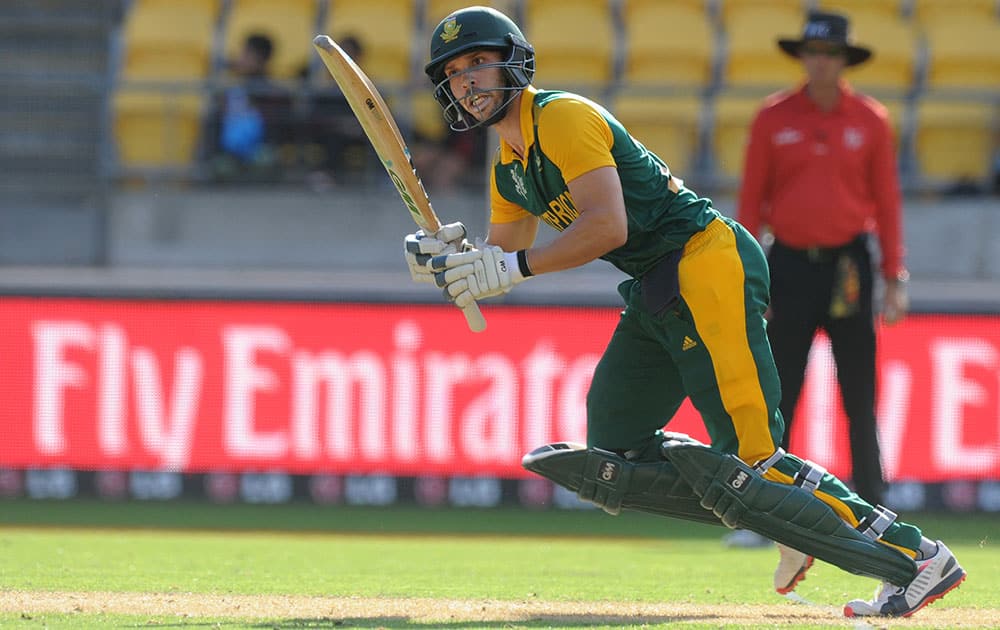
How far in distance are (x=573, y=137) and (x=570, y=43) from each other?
23.8 feet

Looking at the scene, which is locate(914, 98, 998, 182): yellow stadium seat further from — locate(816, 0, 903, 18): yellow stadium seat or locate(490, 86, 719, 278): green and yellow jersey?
locate(490, 86, 719, 278): green and yellow jersey

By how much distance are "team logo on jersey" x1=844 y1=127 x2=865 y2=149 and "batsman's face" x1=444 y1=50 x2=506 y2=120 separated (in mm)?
2738

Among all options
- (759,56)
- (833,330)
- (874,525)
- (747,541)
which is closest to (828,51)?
(833,330)

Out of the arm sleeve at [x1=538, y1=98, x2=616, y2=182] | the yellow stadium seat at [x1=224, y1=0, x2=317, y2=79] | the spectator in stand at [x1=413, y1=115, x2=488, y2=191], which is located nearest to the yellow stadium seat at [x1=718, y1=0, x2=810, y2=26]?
the spectator in stand at [x1=413, y1=115, x2=488, y2=191]

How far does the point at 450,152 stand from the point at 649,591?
5463 mm

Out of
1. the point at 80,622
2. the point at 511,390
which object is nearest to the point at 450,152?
the point at 511,390

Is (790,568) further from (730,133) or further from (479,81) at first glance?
(730,133)

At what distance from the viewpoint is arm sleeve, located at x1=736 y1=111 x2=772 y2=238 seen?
7387 millimetres

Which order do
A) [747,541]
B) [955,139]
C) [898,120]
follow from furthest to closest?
[898,120], [955,139], [747,541]

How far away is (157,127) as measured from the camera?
1095 centimetres

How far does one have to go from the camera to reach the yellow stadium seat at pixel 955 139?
11.0 meters

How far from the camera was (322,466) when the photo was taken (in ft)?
29.8

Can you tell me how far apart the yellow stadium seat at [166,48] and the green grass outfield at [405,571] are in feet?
13.1

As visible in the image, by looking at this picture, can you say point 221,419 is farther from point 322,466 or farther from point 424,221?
point 424,221
